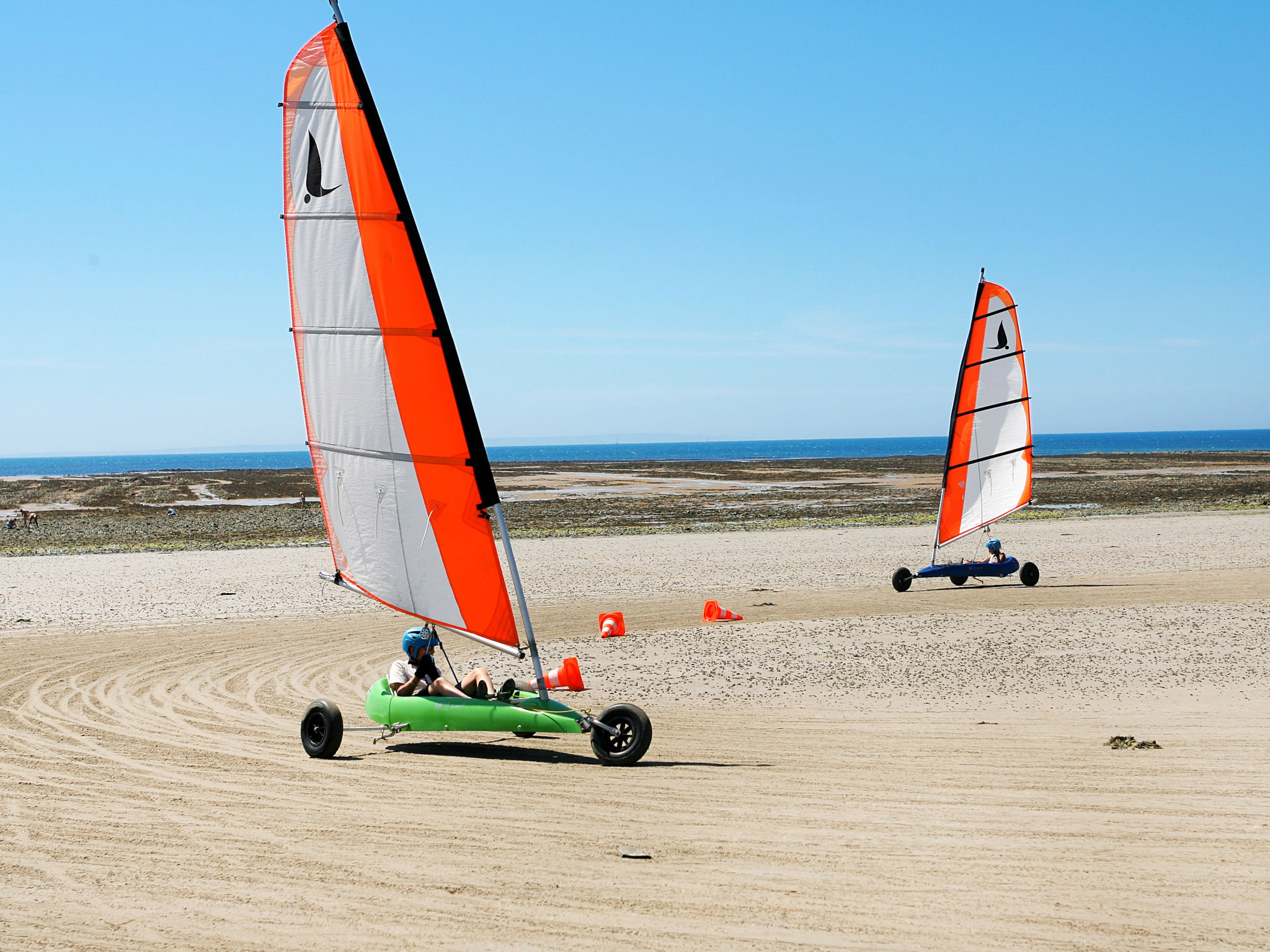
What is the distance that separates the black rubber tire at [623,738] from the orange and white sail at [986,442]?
53.5 feet

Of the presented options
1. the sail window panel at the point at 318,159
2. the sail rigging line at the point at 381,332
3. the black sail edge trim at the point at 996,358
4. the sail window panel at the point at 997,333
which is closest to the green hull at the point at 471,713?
the sail rigging line at the point at 381,332

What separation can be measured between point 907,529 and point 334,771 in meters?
31.0

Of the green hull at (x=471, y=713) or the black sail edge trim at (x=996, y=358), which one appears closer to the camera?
the green hull at (x=471, y=713)

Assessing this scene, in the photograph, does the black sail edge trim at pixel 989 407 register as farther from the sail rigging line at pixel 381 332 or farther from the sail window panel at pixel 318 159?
the sail window panel at pixel 318 159

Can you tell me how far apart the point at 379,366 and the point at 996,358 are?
18.0m

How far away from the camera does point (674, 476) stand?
293 feet

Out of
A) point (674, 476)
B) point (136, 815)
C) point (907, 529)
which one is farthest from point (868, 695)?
point (674, 476)

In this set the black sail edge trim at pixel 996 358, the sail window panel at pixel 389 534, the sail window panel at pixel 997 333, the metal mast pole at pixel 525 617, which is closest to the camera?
the metal mast pole at pixel 525 617

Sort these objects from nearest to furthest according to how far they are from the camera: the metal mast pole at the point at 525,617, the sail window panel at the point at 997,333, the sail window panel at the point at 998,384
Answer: the metal mast pole at the point at 525,617 → the sail window panel at the point at 997,333 → the sail window panel at the point at 998,384

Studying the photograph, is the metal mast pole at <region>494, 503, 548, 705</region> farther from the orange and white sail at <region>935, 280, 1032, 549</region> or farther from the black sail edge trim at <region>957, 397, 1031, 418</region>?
the black sail edge trim at <region>957, 397, 1031, 418</region>

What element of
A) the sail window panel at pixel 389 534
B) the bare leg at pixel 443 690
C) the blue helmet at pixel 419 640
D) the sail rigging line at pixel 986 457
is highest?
the sail rigging line at pixel 986 457

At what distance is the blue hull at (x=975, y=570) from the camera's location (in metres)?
21.9

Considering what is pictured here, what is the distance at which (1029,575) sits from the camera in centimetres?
2203

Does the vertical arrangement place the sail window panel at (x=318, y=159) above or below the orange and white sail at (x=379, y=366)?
→ above
